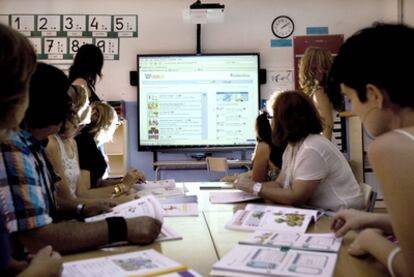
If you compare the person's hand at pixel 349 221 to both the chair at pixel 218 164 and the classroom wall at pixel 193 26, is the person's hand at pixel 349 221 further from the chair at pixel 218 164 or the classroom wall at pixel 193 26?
the classroom wall at pixel 193 26

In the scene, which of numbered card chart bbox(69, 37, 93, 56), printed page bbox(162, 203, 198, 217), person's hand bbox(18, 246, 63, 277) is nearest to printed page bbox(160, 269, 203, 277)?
person's hand bbox(18, 246, 63, 277)

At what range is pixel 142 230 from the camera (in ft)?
4.34

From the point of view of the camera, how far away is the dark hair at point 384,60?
0.98 metres

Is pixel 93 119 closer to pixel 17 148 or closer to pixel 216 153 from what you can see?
pixel 17 148

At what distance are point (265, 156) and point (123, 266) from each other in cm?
163

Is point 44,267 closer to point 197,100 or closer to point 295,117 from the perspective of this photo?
point 295,117

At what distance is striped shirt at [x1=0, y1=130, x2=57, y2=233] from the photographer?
3.50 feet

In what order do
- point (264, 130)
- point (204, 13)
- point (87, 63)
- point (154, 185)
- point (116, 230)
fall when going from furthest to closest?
point (204, 13) → point (87, 63) → point (264, 130) → point (154, 185) → point (116, 230)

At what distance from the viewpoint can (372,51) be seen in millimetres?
987

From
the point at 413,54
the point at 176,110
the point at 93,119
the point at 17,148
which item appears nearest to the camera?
the point at 413,54

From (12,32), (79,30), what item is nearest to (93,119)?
(12,32)

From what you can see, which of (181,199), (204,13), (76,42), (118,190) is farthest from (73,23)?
(181,199)

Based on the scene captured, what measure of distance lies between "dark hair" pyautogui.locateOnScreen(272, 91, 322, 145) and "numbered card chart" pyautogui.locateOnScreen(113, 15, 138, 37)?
3.37 metres

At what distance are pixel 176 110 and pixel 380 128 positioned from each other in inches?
163
